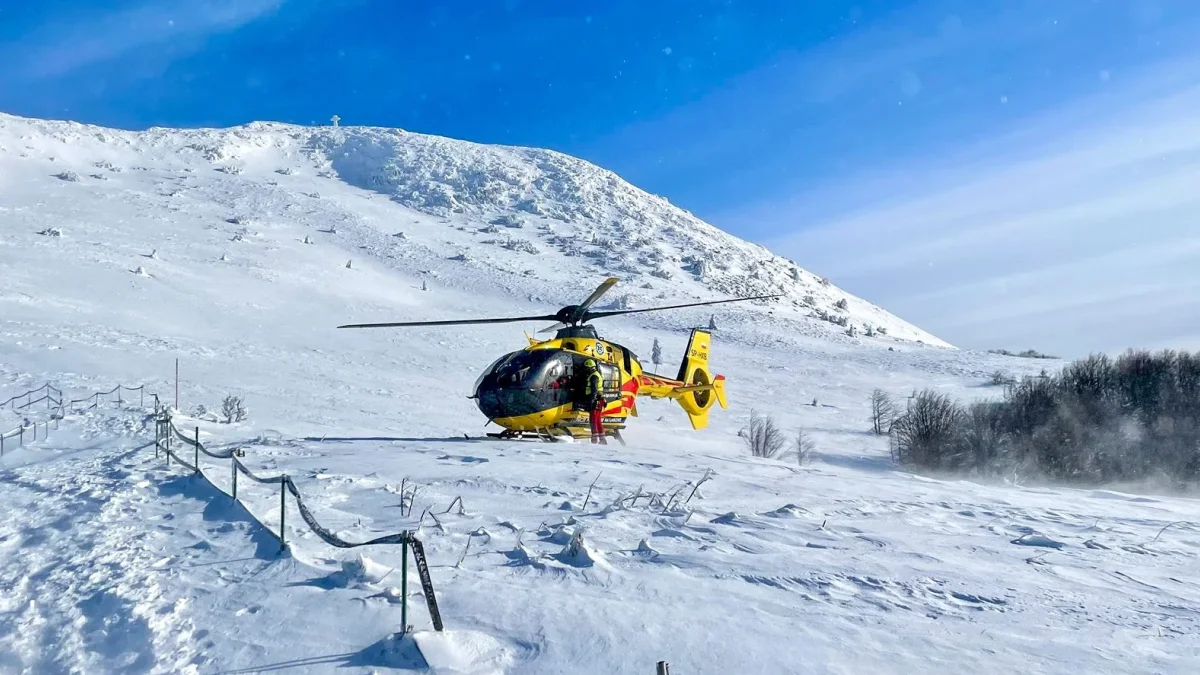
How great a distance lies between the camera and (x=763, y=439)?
2752 cm

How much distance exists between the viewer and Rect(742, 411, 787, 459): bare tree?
2659 centimetres

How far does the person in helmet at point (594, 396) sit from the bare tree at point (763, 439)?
1128 centimetres

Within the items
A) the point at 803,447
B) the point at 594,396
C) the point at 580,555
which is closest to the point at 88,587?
the point at 580,555

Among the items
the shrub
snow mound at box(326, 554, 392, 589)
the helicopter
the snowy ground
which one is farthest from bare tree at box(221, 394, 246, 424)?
the shrub

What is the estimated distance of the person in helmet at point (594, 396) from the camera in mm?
15617

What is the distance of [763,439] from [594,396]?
13574mm

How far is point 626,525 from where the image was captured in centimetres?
741

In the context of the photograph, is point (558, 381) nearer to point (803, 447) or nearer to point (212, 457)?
point (212, 457)

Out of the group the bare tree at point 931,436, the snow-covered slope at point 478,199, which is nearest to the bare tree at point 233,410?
the bare tree at point 931,436

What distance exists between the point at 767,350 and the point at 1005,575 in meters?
42.9

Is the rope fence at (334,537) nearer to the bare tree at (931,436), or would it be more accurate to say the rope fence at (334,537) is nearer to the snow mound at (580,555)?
the snow mound at (580,555)

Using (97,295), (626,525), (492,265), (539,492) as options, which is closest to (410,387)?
(97,295)

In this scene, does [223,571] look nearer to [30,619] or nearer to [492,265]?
[30,619]

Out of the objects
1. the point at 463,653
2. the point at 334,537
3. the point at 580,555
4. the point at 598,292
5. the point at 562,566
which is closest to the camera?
the point at 463,653
